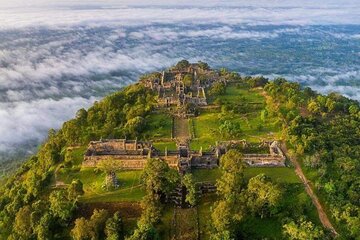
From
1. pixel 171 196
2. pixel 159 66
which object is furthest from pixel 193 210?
pixel 159 66

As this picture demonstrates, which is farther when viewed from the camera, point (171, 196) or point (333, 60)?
point (333, 60)

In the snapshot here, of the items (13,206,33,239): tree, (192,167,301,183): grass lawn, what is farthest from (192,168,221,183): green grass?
(13,206,33,239): tree

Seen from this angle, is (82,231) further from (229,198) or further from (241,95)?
(241,95)

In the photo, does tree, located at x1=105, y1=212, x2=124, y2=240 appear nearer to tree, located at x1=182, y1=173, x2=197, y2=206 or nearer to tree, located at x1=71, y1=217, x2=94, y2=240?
tree, located at x1=71, y1=217, x2=94, y2=240

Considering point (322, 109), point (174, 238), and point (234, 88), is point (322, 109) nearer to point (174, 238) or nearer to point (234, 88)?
point (234, 88)

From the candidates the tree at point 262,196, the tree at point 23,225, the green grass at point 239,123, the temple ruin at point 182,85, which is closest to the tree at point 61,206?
the tree at point 23,225

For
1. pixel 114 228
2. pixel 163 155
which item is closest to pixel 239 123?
pixel 163 155
